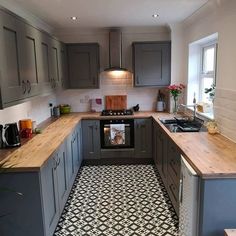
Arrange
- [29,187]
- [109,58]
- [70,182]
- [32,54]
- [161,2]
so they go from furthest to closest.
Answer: [109,58] < [70,182] < [161,2] < [32,54] < [29,187]

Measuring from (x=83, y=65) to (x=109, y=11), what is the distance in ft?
4.34

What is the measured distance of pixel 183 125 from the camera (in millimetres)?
3561

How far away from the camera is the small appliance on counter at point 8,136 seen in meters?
2.52

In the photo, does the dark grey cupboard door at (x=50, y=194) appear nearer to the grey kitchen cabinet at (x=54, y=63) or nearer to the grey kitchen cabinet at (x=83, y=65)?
the grey kitchen cabinet at (x=54, y=63)

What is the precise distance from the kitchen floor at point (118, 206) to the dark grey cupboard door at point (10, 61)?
4.85 ft

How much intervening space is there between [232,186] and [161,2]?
2249 millimetres

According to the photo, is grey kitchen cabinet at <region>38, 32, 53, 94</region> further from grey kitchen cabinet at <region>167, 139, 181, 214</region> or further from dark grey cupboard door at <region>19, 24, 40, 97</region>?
grey kitchen cabinet at <region>167, 139, 181, 214</region>

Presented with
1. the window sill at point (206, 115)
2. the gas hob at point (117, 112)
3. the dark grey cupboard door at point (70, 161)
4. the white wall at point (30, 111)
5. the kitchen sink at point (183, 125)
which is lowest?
the dark grey cupboard door at point (70, 161)

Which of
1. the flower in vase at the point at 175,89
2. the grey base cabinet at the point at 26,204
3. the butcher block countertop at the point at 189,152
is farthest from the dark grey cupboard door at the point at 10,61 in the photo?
the flower in vase at the point at 175,89

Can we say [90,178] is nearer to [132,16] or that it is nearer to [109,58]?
[109,58]

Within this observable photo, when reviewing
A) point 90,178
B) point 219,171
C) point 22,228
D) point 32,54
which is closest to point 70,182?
point 90,178

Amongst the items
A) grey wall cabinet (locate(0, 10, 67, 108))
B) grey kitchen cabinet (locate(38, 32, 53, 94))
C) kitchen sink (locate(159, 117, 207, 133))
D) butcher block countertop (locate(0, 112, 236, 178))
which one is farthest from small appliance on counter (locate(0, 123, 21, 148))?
kitchen sink (locate(159, 117, 207, 133))

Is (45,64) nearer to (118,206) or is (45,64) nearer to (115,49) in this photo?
(115,49)

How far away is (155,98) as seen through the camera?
4949mm
